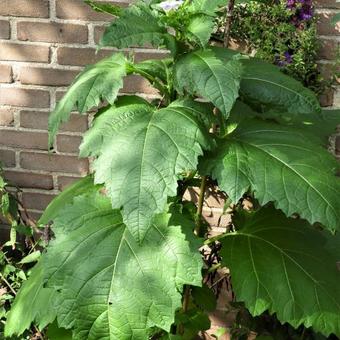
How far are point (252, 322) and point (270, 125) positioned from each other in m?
1.09

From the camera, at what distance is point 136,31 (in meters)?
1.59

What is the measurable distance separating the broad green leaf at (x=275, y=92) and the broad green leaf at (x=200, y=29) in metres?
0.08

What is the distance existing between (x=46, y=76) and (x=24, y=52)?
13 cm

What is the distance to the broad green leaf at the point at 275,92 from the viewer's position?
1729 millimetres

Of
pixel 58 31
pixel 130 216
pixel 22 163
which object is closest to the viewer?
pixel 130 216

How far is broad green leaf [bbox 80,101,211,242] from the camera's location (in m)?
1.52

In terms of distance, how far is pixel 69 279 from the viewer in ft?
5.49

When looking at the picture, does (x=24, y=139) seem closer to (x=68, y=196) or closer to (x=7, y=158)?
(x=7, y=158)

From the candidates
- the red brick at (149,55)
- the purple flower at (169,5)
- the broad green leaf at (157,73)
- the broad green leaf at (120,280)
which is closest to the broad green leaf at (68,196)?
the broad green leaf at (120,280)

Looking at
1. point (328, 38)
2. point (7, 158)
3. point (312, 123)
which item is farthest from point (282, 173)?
point (7, 158)

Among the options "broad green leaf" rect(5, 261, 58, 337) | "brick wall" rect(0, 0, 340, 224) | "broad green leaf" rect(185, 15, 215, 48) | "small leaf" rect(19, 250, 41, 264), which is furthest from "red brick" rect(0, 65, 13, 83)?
"broad green leaf" rect(185, 15, 215, 48)

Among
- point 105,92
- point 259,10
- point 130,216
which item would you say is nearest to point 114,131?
point 105,92

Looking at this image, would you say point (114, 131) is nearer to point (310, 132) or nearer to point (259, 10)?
point (310, 132)

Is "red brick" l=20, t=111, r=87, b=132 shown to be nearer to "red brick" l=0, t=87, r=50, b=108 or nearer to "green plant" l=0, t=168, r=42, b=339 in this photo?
"red brick" l=0, t=87, r=50, b=108
